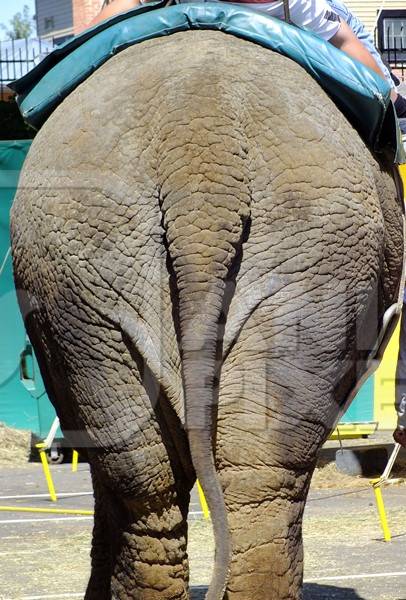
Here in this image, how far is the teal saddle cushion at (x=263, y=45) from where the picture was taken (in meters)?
3.87

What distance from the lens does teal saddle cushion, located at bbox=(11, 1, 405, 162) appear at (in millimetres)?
3865

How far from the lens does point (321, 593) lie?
21.1ft

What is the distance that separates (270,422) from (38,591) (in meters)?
3.56

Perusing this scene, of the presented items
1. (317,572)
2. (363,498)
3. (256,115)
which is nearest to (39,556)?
(317,572)

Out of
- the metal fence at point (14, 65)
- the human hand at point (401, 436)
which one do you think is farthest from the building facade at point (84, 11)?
the human hand at point (401, 436)

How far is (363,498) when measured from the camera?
404 inches

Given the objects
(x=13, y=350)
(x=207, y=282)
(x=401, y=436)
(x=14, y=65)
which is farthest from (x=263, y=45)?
(x=14, y=65)

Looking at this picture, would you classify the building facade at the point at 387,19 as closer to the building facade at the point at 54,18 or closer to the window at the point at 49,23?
the building facade at the point at 54,18

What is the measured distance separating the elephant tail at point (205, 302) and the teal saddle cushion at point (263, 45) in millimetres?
572

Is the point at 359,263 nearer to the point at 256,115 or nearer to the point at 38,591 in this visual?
the point at 256,115

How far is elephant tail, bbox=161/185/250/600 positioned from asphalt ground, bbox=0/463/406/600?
2902 mm

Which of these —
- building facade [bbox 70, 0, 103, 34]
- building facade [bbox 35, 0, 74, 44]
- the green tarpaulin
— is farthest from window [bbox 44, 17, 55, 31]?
the green tarpaulin

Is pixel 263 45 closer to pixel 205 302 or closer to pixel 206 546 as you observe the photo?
pixel 205 302

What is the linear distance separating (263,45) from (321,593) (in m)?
3.31
